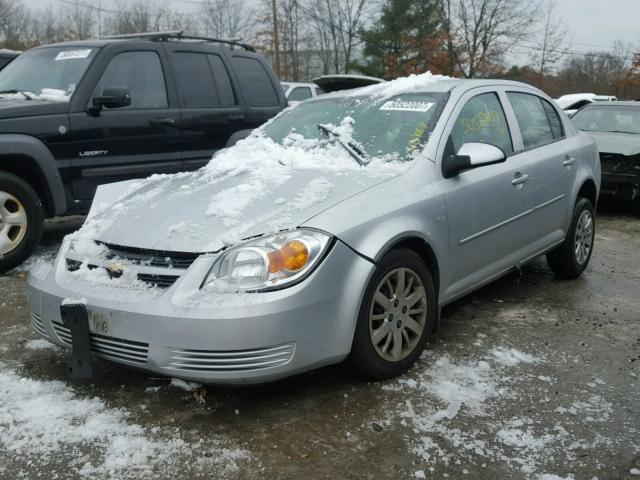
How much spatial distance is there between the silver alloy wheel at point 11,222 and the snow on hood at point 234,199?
1.71 meters

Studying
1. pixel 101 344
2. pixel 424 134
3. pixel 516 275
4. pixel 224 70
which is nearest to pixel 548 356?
pixel 424 134

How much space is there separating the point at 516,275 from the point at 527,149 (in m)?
1.34

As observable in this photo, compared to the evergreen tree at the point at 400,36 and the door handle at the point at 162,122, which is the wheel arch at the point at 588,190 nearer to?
the door handle at the point at 162,122

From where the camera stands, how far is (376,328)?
318 centimetres

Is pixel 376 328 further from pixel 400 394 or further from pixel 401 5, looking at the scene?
pixel 401 5

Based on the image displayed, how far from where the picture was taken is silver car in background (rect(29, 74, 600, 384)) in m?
2.76

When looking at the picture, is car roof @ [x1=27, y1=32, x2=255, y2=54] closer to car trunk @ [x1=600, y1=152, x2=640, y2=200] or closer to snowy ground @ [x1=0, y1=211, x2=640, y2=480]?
snowy ground @ [x1=0, y1=211, x2=640, y2=480]

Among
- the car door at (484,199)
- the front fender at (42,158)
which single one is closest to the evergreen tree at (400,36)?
the front fender at (42,158)

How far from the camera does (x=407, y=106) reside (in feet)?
13.0

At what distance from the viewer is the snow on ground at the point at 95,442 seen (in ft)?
8.38

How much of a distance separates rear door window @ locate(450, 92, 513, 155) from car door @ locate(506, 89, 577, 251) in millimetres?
209

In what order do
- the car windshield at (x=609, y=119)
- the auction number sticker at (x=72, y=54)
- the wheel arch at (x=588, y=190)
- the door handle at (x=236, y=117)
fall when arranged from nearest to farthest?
the wheel arch at (x=588, y=190)
the auction number sticker at (x=72, y=54)
the door handle at (x=236, y=117)
the car windshield at (x=609, y=119)

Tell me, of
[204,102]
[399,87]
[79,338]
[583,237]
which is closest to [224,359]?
[79,338]

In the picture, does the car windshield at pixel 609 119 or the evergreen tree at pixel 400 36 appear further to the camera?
the evergreen tree at pixel 400 36
